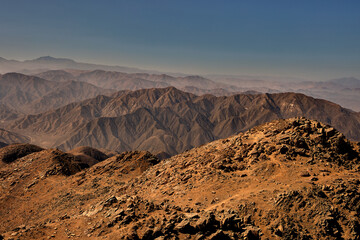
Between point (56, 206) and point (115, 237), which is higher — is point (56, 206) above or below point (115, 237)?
below

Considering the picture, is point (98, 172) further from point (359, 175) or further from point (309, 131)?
point (359, 175)

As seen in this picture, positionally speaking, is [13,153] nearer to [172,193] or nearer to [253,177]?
[172,193]

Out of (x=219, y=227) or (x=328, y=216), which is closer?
(x=219, y=227)

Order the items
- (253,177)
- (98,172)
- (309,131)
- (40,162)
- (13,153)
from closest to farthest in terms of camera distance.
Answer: (253,177)
(309,131)
(98,172)
(40,162)
(13,153)

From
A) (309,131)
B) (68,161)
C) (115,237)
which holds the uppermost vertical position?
(309,131)

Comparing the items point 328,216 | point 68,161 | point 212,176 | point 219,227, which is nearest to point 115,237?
point 219,227

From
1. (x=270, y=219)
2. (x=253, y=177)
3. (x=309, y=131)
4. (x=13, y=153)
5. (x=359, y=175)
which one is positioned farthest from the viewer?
(x=13, y=153)

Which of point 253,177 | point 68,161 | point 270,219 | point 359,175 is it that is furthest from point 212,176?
point 68,161
